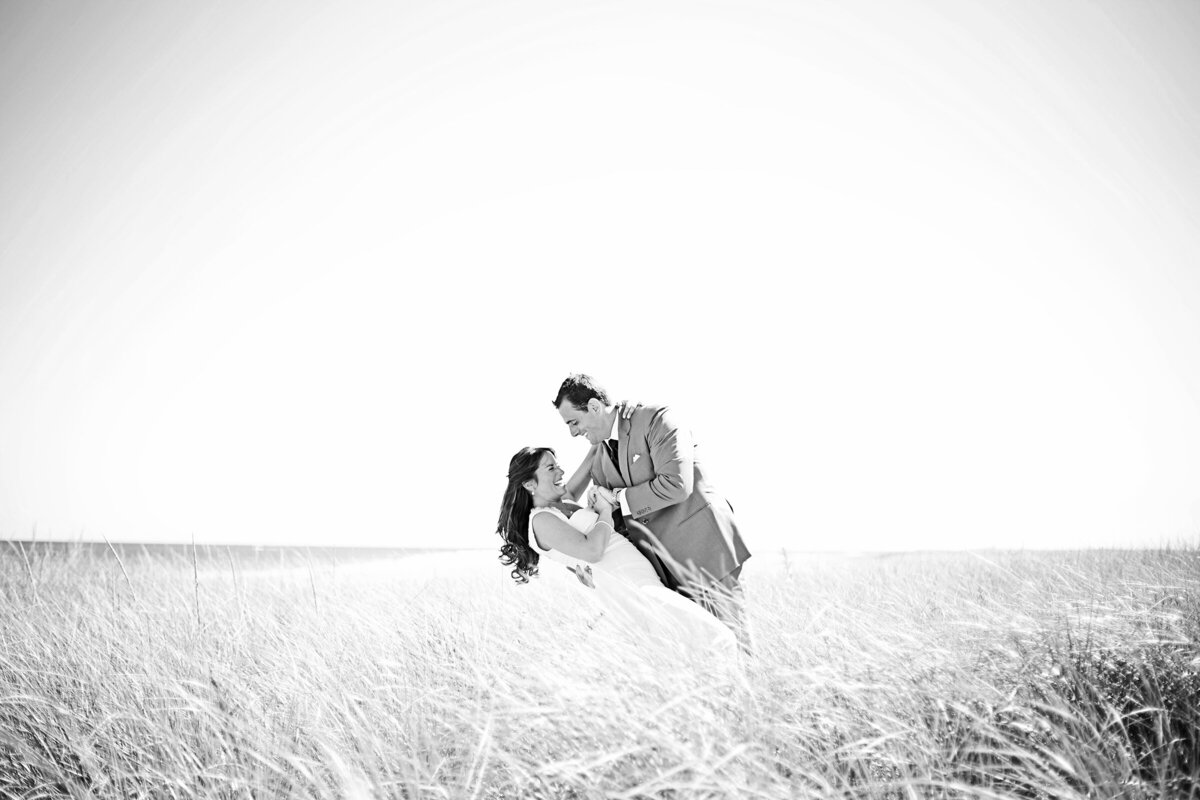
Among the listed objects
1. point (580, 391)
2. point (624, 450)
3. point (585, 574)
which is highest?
point (580, 391)

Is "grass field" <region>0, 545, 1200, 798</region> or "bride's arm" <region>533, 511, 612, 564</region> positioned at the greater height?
"bride's arm" <region>533, 511, 612, 564</region>

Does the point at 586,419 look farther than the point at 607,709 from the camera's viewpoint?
Yes

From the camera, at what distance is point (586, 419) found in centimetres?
512

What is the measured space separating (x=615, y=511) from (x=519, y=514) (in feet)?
2.20

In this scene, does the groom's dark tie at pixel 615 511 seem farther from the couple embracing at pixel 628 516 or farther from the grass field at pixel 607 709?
the grass field at pixel 607 709

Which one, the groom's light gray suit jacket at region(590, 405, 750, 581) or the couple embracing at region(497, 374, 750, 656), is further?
the groom's light gray suit jacket at region(590, 405, 750, 581)

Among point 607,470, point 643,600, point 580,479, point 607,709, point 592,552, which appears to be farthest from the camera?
point 580,479

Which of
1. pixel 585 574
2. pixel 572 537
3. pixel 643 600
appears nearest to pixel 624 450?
pixel 572 537

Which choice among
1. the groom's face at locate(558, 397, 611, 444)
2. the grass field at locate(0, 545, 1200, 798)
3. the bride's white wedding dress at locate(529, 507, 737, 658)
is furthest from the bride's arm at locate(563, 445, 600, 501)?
the grass field at locate(0, 545, 1200, 798)

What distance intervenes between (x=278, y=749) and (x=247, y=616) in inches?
127

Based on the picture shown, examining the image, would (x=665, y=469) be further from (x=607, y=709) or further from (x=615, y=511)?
(x=607, y=709)

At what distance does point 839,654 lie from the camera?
3.85m

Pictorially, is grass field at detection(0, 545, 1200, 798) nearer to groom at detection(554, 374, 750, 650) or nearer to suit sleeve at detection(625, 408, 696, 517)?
groom at detection(554, 374, 750, 650)

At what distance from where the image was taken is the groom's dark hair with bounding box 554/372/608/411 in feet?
16.7
